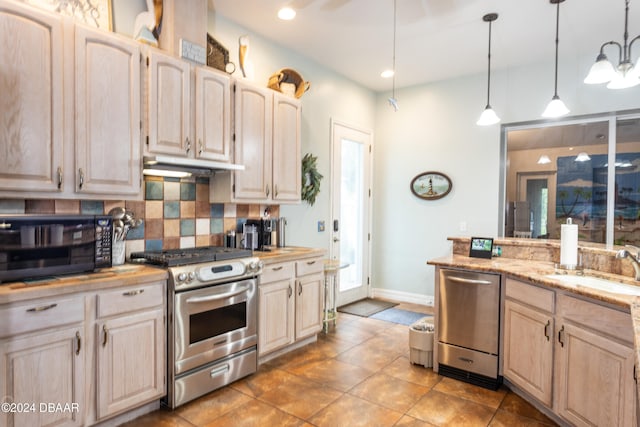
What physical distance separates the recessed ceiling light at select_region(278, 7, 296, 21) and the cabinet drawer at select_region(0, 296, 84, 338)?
270 centimetres

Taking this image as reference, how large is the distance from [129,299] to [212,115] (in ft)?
4.90

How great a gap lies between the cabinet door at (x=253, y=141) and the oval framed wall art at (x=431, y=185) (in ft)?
8.32

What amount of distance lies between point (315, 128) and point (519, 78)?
2487 mm

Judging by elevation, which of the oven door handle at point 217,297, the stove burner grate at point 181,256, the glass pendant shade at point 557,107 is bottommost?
the oven door handle at point 217,297

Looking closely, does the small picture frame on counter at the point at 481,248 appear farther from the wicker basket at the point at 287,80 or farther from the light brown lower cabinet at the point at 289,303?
the wicker basket at the point at 287,80

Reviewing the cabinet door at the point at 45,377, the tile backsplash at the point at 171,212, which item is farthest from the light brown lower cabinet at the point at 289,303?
the cabinet door at the point at 45,377

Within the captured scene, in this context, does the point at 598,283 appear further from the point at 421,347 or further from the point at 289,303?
the point at 289,303

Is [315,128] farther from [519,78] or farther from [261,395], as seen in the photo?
[261,395]

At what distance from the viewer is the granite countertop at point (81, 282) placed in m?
1.84

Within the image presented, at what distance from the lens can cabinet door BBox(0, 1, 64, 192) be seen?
6.46 ft

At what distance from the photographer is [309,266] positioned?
3.55 meters

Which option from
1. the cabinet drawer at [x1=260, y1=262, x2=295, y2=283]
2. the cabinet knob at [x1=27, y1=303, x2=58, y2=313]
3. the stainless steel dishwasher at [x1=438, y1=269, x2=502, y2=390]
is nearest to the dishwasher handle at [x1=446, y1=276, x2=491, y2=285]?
the stainless steel dishwasher at [x1=438, y1=269, x2=502, y2=390]

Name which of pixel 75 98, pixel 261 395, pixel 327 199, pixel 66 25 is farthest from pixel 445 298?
pixel 66 25

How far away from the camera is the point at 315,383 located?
9.46 ft
